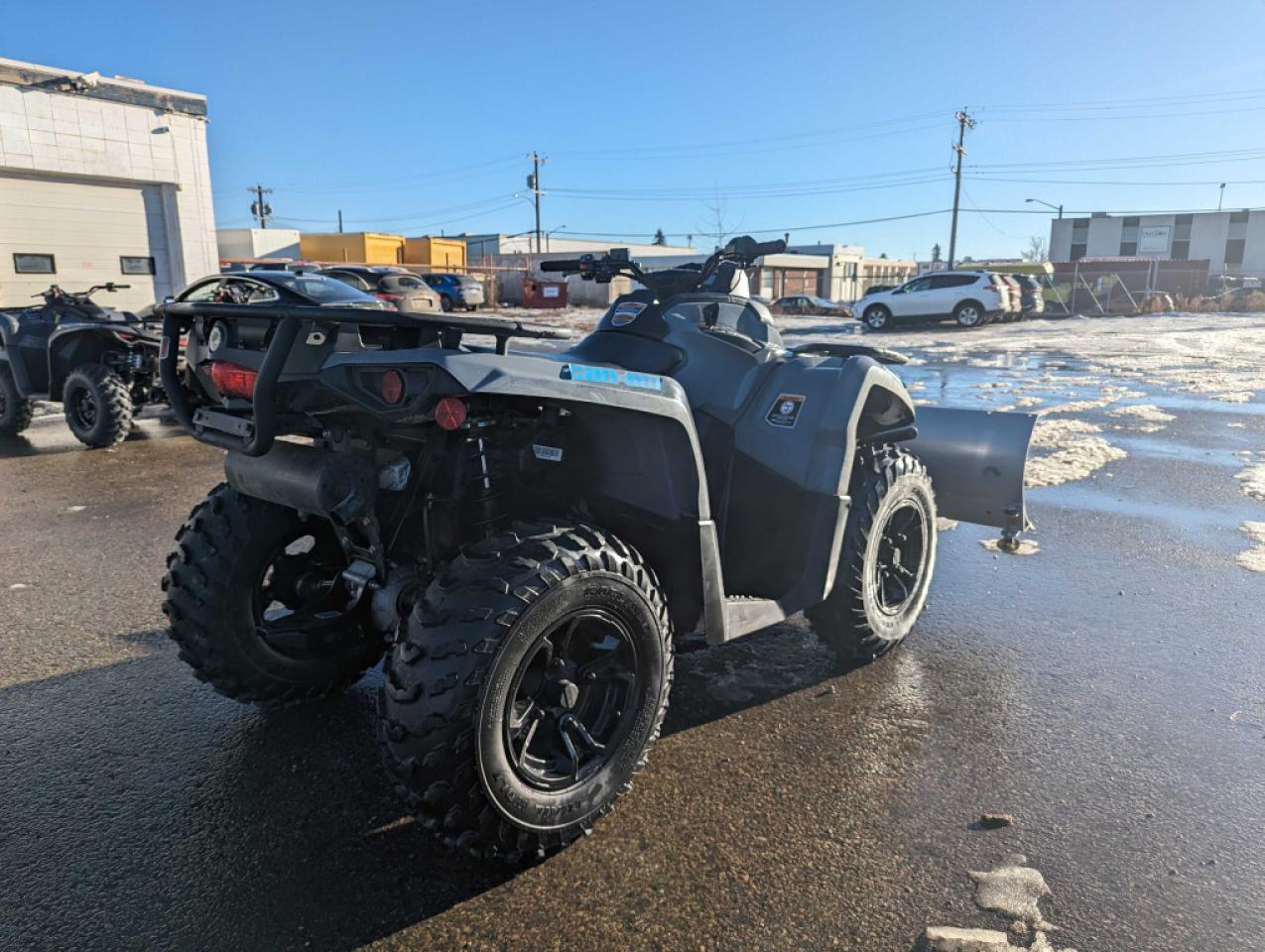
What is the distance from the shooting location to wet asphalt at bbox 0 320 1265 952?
86.7 inches

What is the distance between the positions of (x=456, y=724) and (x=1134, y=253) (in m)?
78.9

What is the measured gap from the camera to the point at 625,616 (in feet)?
7.95

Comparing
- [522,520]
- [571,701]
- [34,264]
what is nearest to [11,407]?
[522,520]

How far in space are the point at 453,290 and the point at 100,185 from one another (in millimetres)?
12404

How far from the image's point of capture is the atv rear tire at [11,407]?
884cm

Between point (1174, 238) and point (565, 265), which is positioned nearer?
point (565, 265)

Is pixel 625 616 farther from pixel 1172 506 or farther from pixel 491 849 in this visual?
pixel 1172 506

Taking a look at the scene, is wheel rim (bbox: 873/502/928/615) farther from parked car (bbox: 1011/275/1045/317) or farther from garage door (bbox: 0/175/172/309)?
parked car (bbox: 1011/275/1045/317)

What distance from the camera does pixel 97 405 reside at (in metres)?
8.26

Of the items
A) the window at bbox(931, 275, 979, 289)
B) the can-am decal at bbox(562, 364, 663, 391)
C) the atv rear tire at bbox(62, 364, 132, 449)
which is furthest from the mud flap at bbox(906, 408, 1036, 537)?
the window at bbox(931, 275, 979, 289)

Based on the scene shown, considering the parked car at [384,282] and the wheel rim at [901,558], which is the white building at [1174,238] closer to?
the parked car at [384,282]

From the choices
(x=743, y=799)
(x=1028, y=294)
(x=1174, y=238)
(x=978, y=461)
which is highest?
(x=1174, y=238)

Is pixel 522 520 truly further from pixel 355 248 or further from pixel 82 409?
pixel 355 248

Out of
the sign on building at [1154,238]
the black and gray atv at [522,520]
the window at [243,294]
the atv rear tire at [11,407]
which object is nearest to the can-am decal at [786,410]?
the black and gray atv at [522,520]
